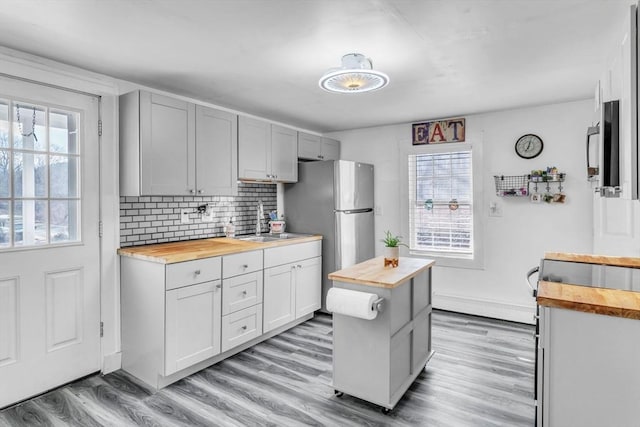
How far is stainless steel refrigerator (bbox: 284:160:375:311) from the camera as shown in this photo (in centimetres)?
405

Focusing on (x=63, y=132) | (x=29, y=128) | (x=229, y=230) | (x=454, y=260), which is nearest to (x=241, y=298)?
(x=229, y=230)

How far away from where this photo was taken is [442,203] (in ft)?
14.0

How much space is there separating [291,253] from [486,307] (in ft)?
7.35

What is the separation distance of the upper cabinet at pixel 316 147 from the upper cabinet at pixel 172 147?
1091mm

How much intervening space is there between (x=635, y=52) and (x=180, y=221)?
3.23 m

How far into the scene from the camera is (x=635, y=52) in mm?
1143

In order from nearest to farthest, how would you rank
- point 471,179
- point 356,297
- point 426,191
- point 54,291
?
1. point 356,297
2. point 54,291
3. point 471,179
4. point 426,191

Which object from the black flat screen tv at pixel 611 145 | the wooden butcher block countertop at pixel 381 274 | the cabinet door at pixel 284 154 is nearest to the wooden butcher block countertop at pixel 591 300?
the black flat screen tv at pixel 611 145

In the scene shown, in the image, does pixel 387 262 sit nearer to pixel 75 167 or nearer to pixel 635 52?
pixel 635 52

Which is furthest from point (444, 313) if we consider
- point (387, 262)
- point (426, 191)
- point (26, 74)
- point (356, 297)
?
point (26, 74)

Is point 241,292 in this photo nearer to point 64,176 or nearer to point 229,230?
point 229,230

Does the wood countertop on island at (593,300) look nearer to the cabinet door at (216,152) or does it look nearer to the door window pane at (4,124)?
the cabinet door at (216,152)

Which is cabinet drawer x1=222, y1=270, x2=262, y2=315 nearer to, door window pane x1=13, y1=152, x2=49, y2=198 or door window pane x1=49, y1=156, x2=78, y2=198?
door window pane x1=49, y1=156, x2=78, y2=198

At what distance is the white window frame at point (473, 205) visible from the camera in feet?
13.2
